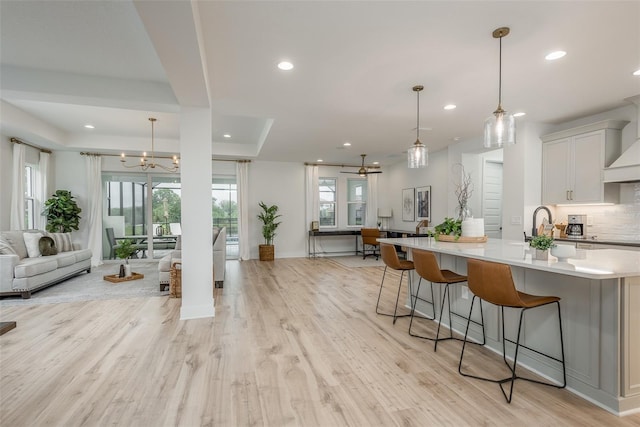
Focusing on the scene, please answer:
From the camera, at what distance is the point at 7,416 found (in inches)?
75.4

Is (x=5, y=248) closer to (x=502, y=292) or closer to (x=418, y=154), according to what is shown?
(x=418, y=154)

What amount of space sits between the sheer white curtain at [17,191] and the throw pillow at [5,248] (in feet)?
3.82

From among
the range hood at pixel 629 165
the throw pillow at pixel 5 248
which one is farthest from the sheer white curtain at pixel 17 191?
the range hood at pixel 629 165

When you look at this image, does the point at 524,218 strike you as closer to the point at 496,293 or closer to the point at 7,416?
the point at 496,293

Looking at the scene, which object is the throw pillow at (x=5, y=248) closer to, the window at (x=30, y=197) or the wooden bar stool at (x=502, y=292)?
the window at (x=30, y=197)

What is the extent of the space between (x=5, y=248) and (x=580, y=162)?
8843 millimetres

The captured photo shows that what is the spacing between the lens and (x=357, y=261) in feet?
26.1

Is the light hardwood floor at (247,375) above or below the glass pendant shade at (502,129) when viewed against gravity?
below

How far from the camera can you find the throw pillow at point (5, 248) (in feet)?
15.4

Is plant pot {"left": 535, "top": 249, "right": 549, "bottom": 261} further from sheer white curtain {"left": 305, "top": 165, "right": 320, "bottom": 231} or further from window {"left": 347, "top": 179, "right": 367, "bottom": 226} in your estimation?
window {"left": 347, "top": 179, "right": 367, "bottom": 226}

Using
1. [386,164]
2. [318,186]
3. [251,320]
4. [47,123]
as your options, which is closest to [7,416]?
[251,320]

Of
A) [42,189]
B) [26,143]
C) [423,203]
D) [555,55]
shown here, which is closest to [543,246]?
[555,55]

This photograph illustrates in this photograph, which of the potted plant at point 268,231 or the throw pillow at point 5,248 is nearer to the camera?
the throw pillow at point 5,248

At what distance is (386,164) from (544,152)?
184 inches
